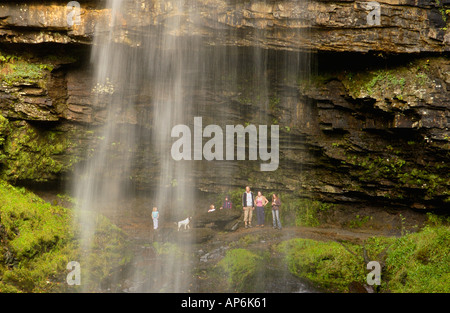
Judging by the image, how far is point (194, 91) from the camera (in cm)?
1510

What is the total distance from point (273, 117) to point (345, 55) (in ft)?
12.3

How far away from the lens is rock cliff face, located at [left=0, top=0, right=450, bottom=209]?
12219mm

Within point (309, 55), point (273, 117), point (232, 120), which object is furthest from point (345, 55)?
point (232, 120)

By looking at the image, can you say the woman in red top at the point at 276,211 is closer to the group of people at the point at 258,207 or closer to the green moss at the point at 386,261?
the group of people at the point at 258,207

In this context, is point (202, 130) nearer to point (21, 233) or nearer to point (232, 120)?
point (232, 120)

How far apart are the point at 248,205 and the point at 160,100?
19.6 feet

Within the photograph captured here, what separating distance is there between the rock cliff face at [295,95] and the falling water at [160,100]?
10 centimetres

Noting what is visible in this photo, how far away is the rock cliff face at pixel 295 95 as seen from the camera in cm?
1222

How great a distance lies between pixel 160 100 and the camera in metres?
15.3

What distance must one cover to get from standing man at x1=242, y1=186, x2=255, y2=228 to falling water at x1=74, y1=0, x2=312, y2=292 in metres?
2.11

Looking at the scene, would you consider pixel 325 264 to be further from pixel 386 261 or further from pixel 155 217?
pixel 155 217

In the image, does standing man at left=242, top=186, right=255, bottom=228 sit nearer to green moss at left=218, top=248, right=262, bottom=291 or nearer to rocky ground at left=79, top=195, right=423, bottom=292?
rocky ground at left=79, top=195, right=423, bottom=292

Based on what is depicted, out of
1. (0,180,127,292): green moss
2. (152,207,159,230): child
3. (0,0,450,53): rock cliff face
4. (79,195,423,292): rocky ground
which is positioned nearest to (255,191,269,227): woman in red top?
(79,195,423,292): rocky ground

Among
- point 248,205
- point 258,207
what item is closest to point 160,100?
point 248,205
